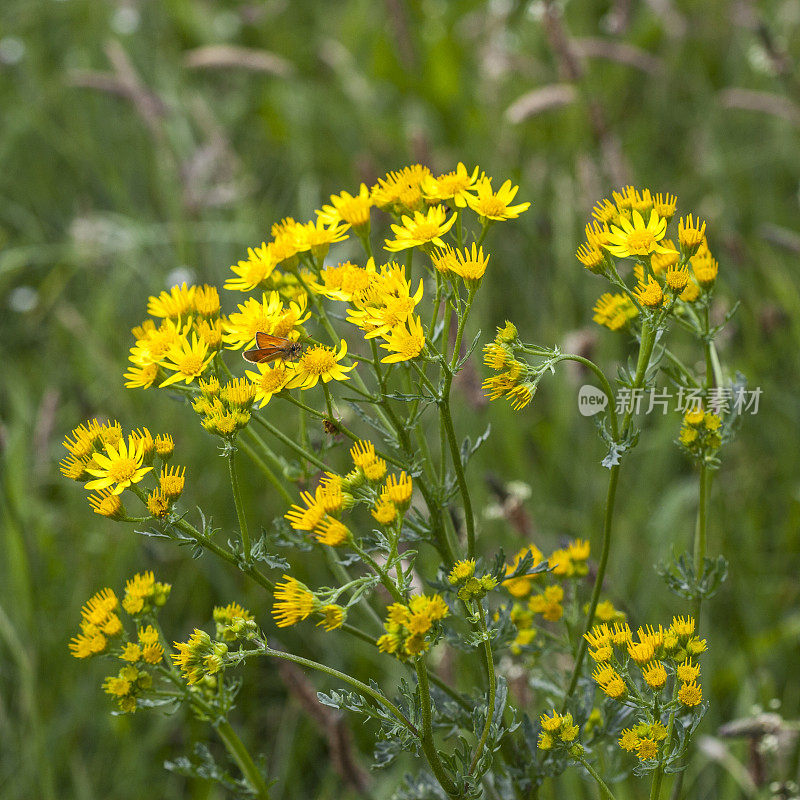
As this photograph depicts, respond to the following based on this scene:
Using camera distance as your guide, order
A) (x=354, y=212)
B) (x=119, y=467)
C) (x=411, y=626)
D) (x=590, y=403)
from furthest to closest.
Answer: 1. (x=590, y=403)
2. (x=354, y=212)
3. (x=119, y=467)
4. (x=411, y=626)

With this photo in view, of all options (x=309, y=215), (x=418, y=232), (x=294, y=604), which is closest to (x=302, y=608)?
(x=294, y=604)

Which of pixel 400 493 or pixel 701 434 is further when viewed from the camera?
pixel 701 434

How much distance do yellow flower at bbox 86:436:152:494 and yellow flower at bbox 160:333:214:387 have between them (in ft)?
0.42

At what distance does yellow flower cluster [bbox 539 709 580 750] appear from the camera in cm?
139

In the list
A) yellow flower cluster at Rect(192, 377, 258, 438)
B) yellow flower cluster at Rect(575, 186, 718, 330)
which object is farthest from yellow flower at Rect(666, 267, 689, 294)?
yellow flower cluster at Rect(192, 377, 258, 438)

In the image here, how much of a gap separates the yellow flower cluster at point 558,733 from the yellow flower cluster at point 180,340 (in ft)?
2.67

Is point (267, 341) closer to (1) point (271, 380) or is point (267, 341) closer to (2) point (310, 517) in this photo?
(1) point (271, 380)

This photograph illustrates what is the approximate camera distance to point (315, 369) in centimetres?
143

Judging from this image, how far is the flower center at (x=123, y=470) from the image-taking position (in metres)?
1.46

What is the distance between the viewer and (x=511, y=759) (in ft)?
5.37

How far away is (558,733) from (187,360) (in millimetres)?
876

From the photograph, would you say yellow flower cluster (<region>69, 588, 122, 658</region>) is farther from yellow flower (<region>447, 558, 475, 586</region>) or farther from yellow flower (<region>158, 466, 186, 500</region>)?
yellow flower (<region>447, 558, 475, 586</region>)

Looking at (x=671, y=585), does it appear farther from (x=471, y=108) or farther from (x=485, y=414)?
(x=471, y=108)

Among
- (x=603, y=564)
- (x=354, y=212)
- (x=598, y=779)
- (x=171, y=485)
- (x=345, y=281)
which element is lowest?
(x=598, y=779)
